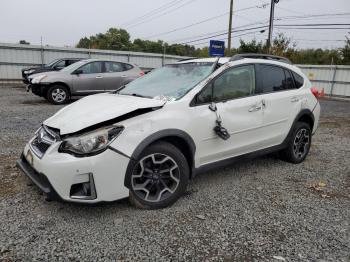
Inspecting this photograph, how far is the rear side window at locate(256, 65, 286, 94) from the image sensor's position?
4363 millimetres

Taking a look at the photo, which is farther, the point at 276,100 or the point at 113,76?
the point at 113,76

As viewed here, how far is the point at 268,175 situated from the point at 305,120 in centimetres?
126

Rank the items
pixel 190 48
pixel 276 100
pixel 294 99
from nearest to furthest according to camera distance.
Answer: pixel 276 100 < pixel 294 99 < pixel 190 48

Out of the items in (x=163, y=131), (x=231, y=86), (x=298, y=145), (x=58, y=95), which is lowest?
(x=298, y=145)

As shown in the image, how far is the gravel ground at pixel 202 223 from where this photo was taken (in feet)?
8.74

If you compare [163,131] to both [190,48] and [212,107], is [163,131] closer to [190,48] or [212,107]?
[212,107]

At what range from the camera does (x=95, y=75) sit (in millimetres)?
11094

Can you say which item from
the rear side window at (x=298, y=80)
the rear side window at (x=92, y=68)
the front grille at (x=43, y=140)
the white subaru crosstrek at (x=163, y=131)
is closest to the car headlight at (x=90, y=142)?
the white subaru crosstrek at (x=163, y=131)

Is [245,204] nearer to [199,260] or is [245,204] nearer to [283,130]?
[199,260]

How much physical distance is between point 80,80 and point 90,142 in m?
8.40

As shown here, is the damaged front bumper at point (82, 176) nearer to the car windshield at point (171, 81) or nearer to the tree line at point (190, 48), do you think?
the car windshield at point (171, 81)

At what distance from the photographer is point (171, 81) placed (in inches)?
161

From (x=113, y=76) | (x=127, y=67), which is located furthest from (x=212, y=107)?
(x=127, y=67)

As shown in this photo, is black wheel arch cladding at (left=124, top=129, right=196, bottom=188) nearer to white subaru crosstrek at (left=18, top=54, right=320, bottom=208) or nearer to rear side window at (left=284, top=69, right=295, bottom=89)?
white subaru crosstrek at (left=18, top=54, right=320, bottom=208)
